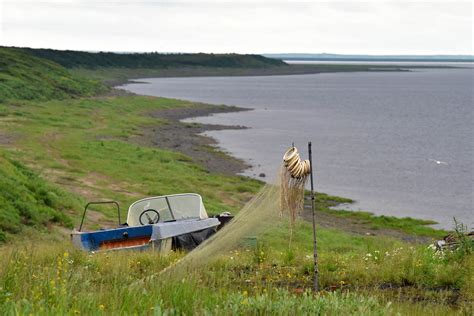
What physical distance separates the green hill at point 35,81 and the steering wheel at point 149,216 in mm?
59257

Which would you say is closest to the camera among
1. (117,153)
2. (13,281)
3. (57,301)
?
(57,301)

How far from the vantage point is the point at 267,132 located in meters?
79.6

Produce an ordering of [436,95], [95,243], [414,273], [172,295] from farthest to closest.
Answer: [436,95] → [95,243] → [414,273] → [172,295]

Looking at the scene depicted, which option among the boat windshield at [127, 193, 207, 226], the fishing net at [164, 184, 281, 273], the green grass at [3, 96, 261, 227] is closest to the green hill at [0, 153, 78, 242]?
the green grass at [3, 96, 261, 227]

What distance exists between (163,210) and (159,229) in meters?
1.57

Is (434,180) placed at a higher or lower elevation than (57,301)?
lower

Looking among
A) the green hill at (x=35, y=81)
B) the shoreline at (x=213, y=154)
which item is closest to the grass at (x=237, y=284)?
the shoreline at (x=213, y=154)

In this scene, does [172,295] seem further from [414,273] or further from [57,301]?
[414,273]

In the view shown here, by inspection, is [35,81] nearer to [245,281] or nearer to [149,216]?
[149,216]

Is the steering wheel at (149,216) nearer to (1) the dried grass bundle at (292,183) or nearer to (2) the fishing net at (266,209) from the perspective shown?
(2) the fishing net at (266,209)

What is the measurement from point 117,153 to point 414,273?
128 ft

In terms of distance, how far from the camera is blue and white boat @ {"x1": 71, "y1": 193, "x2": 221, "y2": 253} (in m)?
15.6

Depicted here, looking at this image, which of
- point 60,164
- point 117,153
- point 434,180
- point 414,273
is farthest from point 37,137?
point 414,273

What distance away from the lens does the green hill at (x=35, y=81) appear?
81938 millimetres
